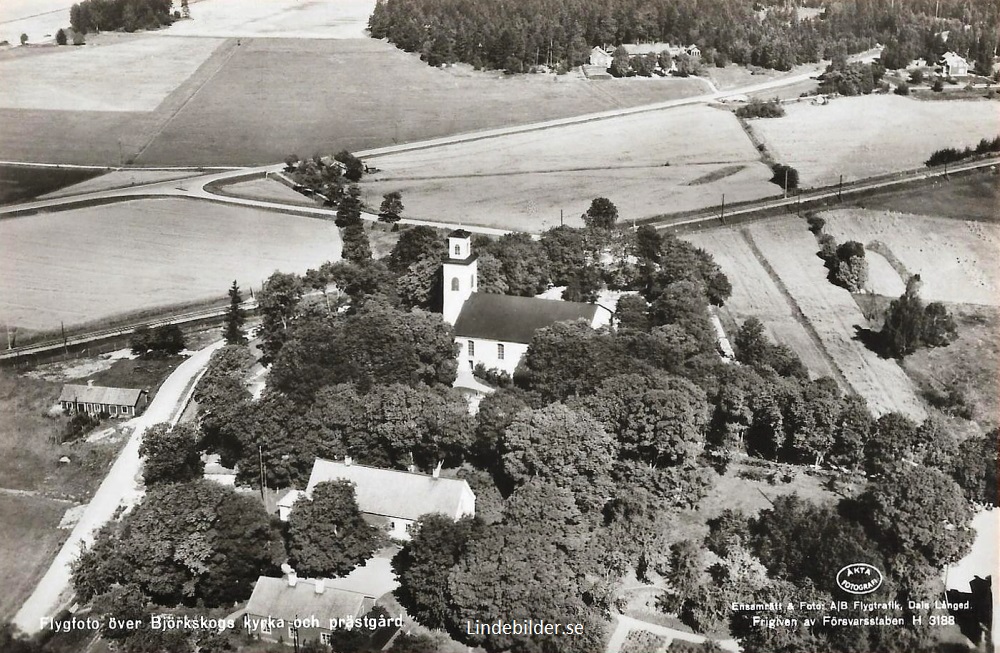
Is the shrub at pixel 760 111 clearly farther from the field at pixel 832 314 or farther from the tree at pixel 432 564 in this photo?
the tree at pixel 432 564

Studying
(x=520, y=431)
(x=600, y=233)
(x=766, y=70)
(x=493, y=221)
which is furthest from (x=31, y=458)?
(x=766, y=70)

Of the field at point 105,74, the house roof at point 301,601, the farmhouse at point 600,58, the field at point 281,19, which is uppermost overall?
the field at point 281,19

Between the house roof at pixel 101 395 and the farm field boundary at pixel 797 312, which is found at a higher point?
the house roof at pixel 101 395

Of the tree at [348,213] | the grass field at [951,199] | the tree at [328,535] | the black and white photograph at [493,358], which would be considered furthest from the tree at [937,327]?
the tree at [348,213]

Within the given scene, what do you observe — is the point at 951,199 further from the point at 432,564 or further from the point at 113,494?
the point at 113,494

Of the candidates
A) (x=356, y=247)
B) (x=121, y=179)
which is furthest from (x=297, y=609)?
(x=121, y=179)
